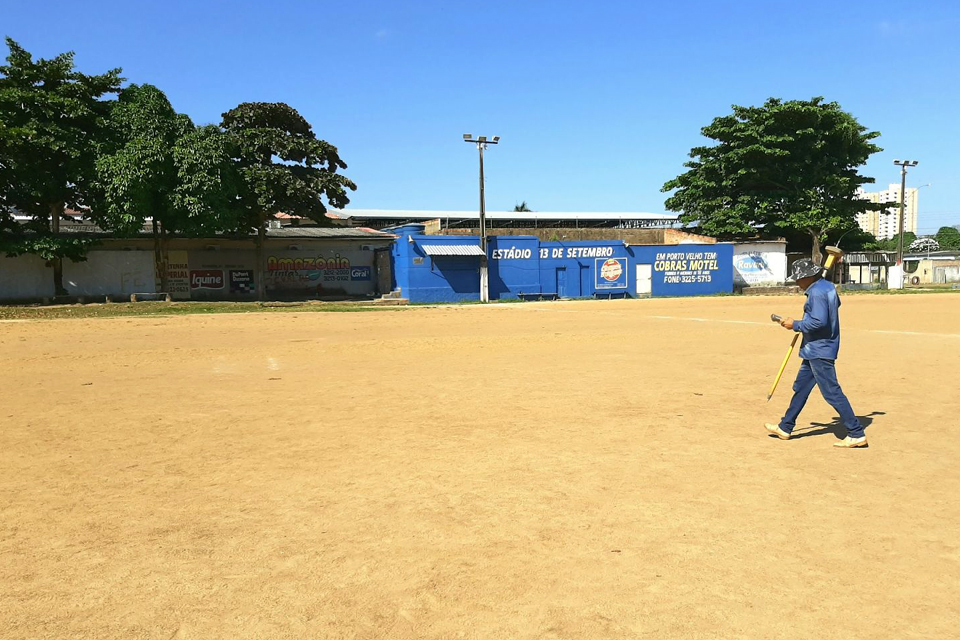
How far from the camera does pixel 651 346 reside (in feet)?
47.4

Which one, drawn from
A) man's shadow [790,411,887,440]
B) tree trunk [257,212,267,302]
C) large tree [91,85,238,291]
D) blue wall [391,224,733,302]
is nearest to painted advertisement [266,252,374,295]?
blue wall [391,224,733,302]

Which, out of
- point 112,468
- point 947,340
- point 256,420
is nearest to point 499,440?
point 256,420

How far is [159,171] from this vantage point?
93.8ft

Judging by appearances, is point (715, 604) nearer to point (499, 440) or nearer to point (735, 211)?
point (499, 440)

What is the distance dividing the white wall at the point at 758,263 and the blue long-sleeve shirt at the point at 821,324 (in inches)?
1615

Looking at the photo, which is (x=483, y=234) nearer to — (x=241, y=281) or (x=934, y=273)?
(x=241, y=281)

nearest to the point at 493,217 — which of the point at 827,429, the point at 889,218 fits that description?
the point at 827,429

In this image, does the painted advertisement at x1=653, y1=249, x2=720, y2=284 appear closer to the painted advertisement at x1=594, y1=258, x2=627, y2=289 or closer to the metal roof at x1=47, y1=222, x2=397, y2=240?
Result: the painted advertisement at x1=594, y1=258, x2=627, y2=289

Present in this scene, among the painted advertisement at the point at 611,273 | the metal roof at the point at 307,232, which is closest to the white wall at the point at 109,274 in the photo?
the metal roof at the point at 307,232

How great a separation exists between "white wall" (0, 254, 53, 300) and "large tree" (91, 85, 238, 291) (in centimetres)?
414

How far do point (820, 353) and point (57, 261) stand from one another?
3271 centimetres

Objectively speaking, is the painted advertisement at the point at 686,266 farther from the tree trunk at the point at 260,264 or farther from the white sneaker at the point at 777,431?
the white sneaker at the point at 777,431

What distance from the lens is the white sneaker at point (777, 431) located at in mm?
6328

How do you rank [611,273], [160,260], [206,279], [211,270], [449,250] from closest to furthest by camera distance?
[160,260], [206,279], [211,270], [449,250], [611,273]
